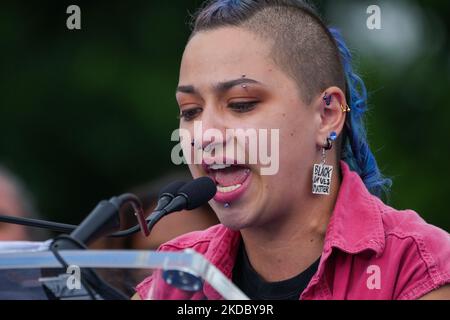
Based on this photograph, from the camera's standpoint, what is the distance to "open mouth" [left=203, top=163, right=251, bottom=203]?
2.68 meters

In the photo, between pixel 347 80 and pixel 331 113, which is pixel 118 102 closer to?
pixel 347 80

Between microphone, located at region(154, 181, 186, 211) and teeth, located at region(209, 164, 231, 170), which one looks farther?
teeth, located at region(209, 164, 231, 170)

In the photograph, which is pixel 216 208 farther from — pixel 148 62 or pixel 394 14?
pixel 148 62

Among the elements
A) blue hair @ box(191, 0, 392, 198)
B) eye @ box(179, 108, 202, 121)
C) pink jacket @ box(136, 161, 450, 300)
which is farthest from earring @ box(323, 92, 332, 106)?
eye @ box(179, 108, 202, 121)

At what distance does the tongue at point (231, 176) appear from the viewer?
269cm

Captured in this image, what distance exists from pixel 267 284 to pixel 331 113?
1.83ft

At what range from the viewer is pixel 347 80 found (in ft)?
10.00

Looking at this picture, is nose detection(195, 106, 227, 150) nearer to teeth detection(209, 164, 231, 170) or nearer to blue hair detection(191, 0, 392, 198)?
teeth detection(209, 164, 231, 170)

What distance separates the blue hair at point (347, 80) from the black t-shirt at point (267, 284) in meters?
0.48

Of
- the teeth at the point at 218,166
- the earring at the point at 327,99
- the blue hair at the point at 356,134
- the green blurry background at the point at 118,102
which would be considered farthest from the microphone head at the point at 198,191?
the green blurry background at the point at 118,102

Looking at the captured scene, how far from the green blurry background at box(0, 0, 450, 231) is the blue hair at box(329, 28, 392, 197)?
144 inches

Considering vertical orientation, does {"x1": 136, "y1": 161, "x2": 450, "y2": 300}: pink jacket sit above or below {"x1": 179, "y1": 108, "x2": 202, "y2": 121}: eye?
below
